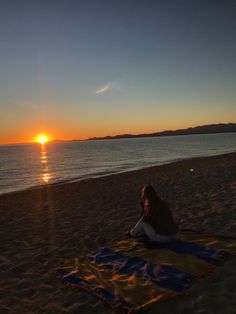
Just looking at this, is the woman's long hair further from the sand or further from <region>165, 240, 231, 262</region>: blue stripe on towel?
the sand

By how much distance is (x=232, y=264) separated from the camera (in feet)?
→ 20.2

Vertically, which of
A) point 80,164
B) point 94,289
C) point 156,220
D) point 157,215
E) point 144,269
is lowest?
point 80,164

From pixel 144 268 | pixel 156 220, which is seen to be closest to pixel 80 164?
pixel 156 220

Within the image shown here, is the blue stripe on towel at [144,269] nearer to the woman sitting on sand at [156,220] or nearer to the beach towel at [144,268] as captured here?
the beach towel at [144,268]

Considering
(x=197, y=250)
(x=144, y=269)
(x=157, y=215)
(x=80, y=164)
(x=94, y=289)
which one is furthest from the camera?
(x=80, y=164)

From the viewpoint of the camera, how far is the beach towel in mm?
5219

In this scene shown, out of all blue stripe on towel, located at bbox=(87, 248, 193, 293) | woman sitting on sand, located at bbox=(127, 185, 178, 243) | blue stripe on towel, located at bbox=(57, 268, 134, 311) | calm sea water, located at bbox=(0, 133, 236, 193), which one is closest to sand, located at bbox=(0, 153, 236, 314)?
blue stripe on towel, located at bbox=(57, 268, 134, 311)

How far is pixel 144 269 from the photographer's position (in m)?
6.07

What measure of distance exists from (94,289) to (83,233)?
411cm

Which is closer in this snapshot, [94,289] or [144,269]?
[94,289]

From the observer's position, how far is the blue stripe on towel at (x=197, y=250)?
639 cm

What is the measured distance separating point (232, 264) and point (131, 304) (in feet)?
7.60

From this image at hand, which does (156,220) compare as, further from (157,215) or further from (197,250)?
(197,250)

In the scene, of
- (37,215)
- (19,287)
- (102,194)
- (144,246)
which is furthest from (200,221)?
(102,194)
